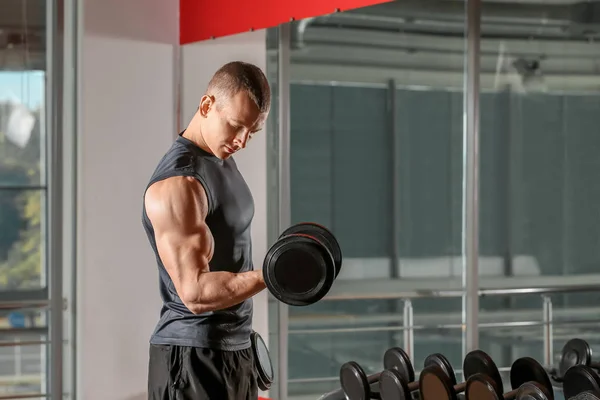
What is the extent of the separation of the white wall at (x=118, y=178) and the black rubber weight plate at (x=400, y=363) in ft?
2.94

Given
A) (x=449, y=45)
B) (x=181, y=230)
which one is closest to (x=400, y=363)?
(x=181, y=230)

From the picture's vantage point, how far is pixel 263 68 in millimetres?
3053

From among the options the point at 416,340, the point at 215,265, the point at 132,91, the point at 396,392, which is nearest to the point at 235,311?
Result: the point at 215,265

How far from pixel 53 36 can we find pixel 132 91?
1.45 ft

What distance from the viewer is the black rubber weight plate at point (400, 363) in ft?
8.70

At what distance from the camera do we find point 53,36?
320 centimetres

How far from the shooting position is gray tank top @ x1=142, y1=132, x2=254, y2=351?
1519mm

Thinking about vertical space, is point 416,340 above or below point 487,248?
below

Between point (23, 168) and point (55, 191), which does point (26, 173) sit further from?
point (55, 191)

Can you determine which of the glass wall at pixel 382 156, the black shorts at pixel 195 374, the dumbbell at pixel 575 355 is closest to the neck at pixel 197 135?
the black shorts at pixel 195 374

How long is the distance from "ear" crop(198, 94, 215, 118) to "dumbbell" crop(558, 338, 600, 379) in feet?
5.68

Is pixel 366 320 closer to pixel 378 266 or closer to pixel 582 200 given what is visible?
pixel 378 266

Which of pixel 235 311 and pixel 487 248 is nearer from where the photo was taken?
pixel 235 311

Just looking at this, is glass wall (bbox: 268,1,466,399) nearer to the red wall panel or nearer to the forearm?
the red wall panel
